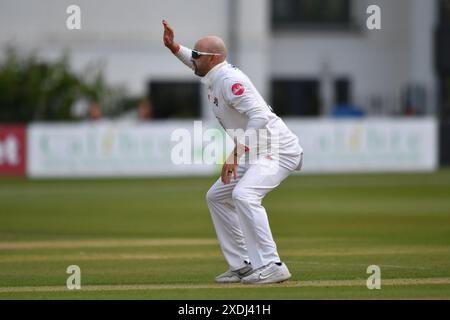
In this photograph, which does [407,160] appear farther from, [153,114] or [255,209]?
[255,209]

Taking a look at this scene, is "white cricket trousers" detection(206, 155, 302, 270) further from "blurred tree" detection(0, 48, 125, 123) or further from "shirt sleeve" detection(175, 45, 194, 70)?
"blurred tree" detection(0, 48, 125, 123)

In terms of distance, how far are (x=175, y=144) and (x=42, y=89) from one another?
8.03m

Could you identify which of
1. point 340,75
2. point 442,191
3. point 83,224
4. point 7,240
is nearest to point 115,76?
point 340,75

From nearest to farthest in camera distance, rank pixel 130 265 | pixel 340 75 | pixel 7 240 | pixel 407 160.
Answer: pixel 130 265, pixel 7 240, pixel 407 160, pixel 340 75

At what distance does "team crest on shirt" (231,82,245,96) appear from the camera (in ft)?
33.1

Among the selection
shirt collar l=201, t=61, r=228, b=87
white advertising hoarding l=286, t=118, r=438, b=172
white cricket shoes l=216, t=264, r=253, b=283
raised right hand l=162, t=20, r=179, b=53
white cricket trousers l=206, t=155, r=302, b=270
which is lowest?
white advertising hoarding l=286, t=118, r=438, b=172

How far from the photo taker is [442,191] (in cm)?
2491

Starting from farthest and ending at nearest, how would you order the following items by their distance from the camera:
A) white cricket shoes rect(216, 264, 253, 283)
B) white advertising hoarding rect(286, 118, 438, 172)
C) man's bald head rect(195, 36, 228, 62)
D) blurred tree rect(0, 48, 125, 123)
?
blurred tree rect(0, 48, 125, 123) < white advertising hoarding rect(286, 118, 438, 172) < white cricket shoes rect(216, 264, 253, 283) < man's bald head rect(195, 36, 228, 62)

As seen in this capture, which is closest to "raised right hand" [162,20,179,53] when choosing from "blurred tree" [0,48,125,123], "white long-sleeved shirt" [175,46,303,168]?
"white long-sleeved shirt" [175,46,303,168]

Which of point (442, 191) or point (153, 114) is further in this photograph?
point (153, 114)

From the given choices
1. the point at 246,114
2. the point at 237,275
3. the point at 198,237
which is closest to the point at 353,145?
the point at 198,237

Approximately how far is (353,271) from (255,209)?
1673 mm

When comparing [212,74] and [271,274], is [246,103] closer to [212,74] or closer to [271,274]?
[212,74]

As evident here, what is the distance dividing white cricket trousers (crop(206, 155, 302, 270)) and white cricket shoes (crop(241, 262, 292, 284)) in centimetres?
4
